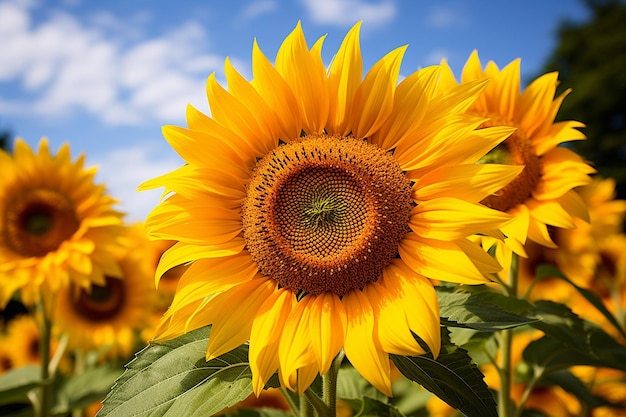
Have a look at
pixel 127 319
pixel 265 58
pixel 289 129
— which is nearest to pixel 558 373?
pixel 289 129

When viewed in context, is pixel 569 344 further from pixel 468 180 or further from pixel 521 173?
pixel 468 180

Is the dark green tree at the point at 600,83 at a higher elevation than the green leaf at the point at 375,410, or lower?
higher

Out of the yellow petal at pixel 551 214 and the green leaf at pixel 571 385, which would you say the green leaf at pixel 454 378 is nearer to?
the yellow petal at pixel 551 214

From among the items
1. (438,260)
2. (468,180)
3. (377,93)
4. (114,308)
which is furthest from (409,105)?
(114,308)

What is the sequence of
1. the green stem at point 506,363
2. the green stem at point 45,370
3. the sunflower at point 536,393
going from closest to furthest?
the green stem at point 506,363
the green stem at point 45,370
the sunflower at point 536,393

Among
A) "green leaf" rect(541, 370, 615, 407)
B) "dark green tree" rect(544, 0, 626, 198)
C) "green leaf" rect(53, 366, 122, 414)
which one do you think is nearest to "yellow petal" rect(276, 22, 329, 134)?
"green leaf" rect(541, 370, 615, 407)

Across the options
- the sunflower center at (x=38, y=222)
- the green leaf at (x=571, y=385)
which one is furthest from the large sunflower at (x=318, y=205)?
the sunflower center at (x=38, y=222)
